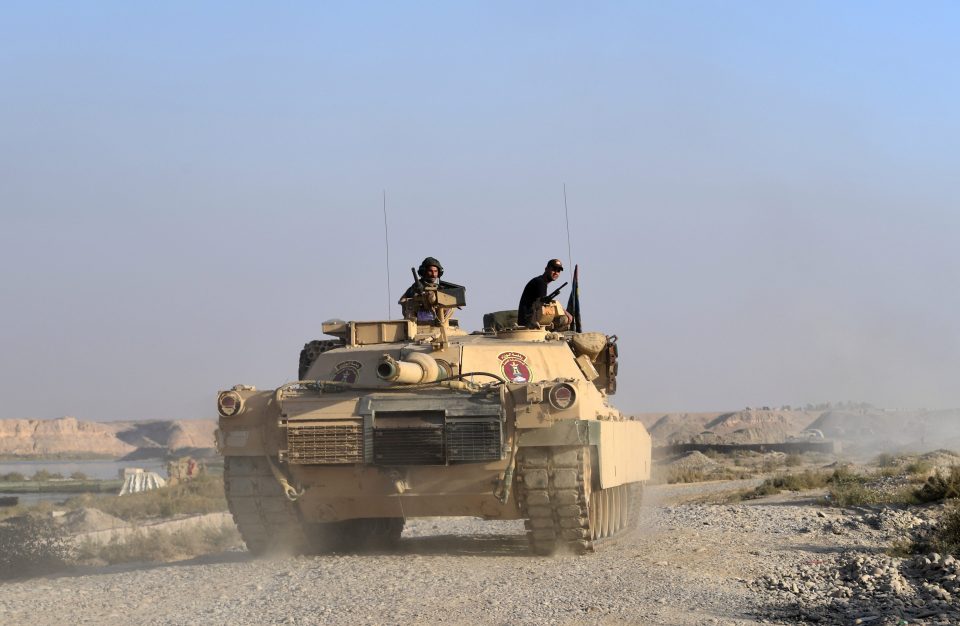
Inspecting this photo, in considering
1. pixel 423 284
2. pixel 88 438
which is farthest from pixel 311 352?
pixel 88 438

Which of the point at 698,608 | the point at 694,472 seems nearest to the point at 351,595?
the point at 698,608

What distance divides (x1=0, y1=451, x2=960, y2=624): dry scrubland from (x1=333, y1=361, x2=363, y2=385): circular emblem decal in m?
1.79

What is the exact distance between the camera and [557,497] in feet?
38.2

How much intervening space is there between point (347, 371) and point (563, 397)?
103 inches

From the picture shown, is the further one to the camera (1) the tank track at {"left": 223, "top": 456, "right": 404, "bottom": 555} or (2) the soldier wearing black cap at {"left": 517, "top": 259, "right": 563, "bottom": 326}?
(2) the soldier wearing black cap at {"left": 517, "top": 259, "right": 563, "bottom": 326}

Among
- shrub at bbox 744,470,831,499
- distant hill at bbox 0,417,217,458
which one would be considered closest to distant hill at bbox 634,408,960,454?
shrub at bbox 744,470,831,499

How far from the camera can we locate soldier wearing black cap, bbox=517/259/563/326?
15.5 meters

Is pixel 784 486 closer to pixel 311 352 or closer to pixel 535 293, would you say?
pixel 535 293

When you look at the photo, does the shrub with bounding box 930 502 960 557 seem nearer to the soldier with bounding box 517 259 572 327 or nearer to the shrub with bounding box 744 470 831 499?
the soldier with bounding box 517 259 572 327

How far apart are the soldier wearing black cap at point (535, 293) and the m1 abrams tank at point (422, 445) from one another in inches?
81.1

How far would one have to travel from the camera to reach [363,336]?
45.6 ft

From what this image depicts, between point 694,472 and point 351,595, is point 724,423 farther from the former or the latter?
point 351,595

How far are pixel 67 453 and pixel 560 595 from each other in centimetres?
11987

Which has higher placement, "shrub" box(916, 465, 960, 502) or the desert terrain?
the desert terrain
